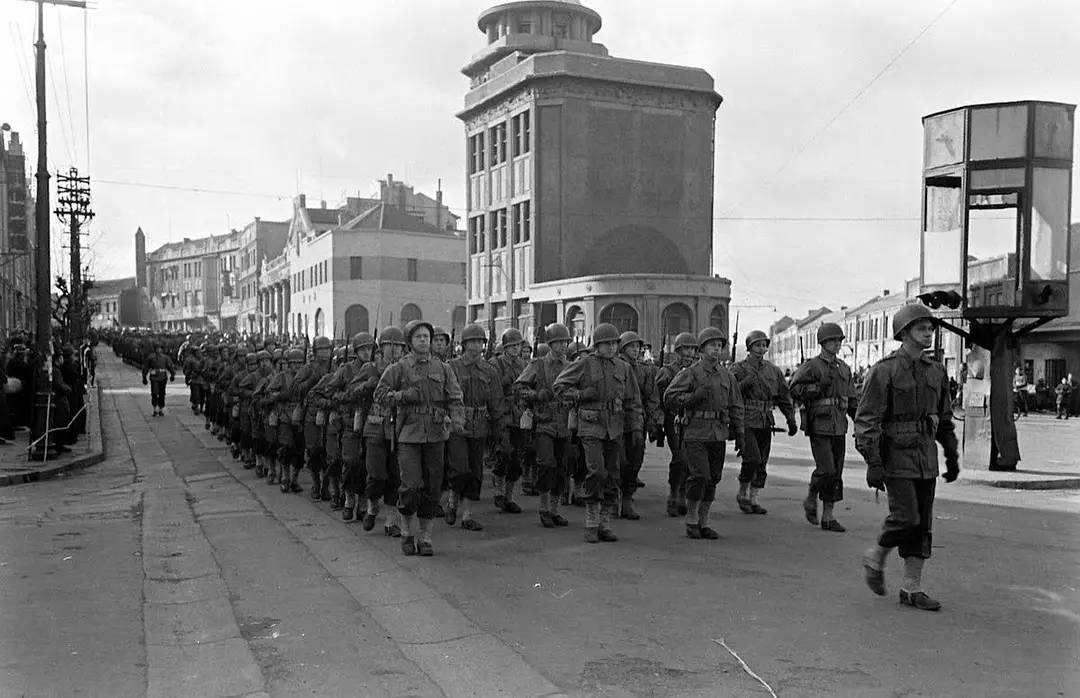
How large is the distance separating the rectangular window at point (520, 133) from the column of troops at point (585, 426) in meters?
31.2

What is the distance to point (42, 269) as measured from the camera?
16.0 metres

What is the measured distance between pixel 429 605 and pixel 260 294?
298ft

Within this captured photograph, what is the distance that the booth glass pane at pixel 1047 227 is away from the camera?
1432 centimetres

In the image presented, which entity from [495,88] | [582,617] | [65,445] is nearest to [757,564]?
[582,617]

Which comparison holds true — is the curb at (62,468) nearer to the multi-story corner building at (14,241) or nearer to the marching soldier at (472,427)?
the multi-story corner building at (14,241)

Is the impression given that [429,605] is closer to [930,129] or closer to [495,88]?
[930,129]

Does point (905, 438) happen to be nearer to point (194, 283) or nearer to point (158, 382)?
point (158, 382)

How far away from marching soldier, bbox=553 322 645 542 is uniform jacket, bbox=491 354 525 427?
1.22 metres

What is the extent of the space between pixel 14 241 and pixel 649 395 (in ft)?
81.7

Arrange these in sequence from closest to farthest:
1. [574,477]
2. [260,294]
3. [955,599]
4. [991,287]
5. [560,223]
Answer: [955,599] < [574,477] < [991,287] < [560,223] < [260,294]

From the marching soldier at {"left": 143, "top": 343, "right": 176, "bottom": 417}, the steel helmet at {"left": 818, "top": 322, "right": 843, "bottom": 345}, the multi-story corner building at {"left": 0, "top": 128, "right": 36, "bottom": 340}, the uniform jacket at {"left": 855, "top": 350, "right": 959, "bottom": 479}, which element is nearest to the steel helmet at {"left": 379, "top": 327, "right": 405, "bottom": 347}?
the steel helmet at {"left": 818, "top": 322, "right": 843, "bottom": 345}

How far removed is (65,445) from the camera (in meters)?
17.3

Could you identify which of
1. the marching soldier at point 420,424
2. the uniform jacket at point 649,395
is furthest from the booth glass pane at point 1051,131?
the marching soldier at point 420,424

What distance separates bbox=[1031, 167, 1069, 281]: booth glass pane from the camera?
1432cm
